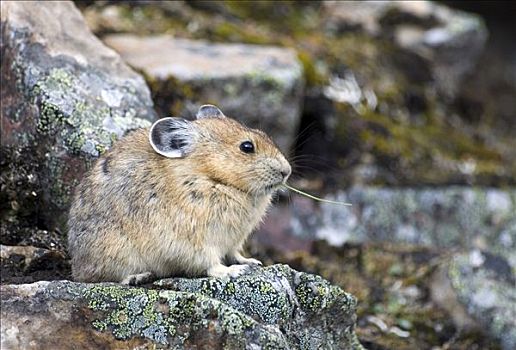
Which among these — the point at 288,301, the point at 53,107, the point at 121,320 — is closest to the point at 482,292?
the point at 288,301

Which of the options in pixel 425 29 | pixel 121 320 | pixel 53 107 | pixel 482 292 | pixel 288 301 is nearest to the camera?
pixel 121 320

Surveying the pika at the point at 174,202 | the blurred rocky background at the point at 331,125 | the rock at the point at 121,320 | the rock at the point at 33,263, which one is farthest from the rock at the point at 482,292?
the rock at the point at 33,263

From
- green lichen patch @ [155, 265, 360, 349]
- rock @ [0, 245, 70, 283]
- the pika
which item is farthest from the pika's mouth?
rock @ [0, 245, 70, 283]

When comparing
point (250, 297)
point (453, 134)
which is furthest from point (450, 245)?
point (250, 297)

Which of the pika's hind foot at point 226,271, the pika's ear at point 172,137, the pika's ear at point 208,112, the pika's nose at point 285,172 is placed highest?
the pika's ear at point 172,137

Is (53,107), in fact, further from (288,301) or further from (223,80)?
(288,301)

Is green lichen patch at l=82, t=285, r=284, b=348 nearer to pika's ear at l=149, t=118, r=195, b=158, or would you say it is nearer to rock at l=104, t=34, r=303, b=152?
pika's ear at l=149, t=118, r=195, b=158

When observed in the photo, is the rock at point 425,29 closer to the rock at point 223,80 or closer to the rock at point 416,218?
the rock at point 416,218
